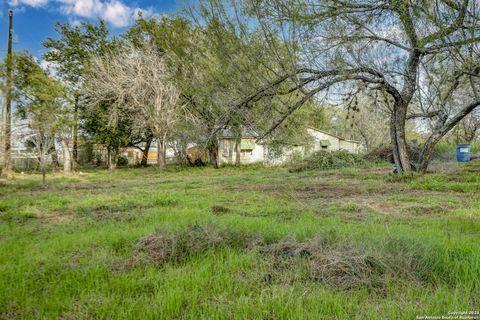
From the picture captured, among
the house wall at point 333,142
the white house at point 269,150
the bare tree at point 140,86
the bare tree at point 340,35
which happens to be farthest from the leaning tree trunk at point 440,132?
the house wall at point 333,142

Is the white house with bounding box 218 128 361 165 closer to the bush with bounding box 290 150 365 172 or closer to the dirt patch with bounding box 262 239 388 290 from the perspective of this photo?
the bush with bounding box 290 150 365 172

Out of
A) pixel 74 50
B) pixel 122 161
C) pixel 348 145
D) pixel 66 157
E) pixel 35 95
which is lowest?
pixel 122 161

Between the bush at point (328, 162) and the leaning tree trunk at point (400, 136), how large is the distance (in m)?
7.36

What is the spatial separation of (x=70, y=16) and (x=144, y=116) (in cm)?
926

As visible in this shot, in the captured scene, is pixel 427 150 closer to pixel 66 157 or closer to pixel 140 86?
pixel 140 86

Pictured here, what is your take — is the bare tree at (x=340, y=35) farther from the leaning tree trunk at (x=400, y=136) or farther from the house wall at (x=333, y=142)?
the house wall at (x=333, y=142)

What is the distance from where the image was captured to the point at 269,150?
24.2 meters

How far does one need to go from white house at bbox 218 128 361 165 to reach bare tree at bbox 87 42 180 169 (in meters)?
3.83

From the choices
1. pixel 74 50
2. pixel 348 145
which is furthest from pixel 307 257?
pixel 348 145

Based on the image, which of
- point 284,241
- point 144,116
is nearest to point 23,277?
point 284,241

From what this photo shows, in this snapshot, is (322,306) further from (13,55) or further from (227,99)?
(13,55)

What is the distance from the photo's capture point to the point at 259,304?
2008mm

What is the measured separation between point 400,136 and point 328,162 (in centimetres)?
846

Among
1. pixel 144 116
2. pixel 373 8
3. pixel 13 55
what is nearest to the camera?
pixel 373 8
